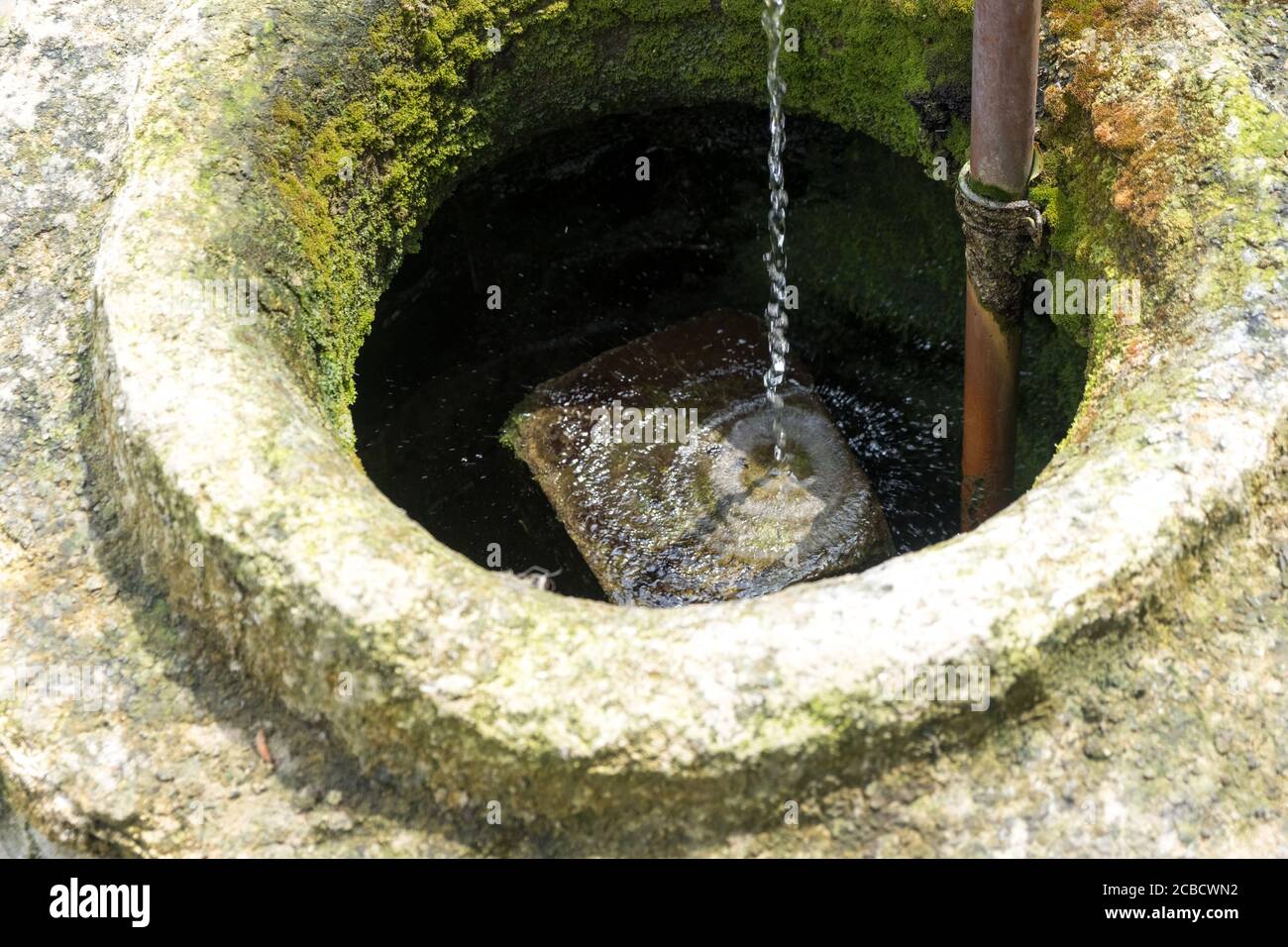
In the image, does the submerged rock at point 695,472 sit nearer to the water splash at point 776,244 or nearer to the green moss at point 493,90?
the water splash at point 776,244

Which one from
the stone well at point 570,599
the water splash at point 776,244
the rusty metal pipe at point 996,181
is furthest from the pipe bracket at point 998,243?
the water splash at point 776,244

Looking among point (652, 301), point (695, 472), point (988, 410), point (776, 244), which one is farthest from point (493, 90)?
point (988, 410)

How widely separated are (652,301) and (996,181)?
316 cm

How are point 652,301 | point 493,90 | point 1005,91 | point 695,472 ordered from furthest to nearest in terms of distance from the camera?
point 652,301, point 695,472, point 493,90, point 1005,91

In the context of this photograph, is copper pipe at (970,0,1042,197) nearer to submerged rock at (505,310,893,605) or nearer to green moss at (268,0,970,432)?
green moss at (268,0,970,432)

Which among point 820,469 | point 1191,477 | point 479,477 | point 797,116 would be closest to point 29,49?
point 479,477

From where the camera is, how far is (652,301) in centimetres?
834

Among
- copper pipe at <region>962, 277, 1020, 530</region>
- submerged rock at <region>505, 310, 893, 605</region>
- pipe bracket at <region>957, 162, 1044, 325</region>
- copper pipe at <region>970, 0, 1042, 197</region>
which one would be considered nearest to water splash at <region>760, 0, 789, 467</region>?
submerged rock at <region>505, 310, 893, 605</region>

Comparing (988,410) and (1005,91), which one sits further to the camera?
(988,410)

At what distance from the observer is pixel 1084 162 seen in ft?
18.3

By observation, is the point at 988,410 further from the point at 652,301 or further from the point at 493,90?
the point at 493,90

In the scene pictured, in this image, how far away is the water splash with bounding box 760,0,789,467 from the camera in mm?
6953

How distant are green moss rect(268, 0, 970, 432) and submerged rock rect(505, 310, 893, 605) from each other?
4.94 feet

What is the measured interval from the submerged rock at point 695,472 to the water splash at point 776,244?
0.06 meters
